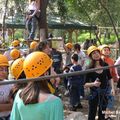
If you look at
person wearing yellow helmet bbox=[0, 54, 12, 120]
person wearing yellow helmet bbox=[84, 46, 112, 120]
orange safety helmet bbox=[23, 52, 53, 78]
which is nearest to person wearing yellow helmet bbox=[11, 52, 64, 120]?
orange safety helmet bbox=[23, 52, 53, 78]

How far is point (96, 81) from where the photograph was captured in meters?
6.36

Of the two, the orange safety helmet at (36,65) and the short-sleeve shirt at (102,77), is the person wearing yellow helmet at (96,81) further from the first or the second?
the orange safety helmet at (36,65)

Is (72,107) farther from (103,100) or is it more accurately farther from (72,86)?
(103,100)

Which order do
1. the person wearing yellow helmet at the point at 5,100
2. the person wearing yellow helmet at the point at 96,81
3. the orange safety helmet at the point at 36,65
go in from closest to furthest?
the orange safety helmet at the point at 36,65 → the person wearing yellow helmet at the point at 5,100 → the person wearing yellow helmet at the point at 96,81

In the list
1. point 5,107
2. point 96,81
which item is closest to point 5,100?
point 5,107

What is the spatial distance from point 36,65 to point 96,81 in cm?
360

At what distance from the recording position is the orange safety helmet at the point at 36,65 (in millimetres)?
2816

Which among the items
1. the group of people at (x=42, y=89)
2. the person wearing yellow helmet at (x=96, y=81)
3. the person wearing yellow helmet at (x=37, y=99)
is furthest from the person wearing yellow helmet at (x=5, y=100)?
the person wearing yellow helmet at (x=96, y=81)

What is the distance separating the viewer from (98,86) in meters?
6.43

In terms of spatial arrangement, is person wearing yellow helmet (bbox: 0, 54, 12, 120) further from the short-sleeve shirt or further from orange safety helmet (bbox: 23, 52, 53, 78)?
the short-sleeve shirt

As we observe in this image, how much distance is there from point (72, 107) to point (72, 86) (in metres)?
0.55

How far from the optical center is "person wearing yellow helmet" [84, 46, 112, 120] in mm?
6336

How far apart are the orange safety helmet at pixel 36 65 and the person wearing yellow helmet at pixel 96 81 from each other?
3437 mm

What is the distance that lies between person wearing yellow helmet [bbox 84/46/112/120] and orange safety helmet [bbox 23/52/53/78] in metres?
3.44
